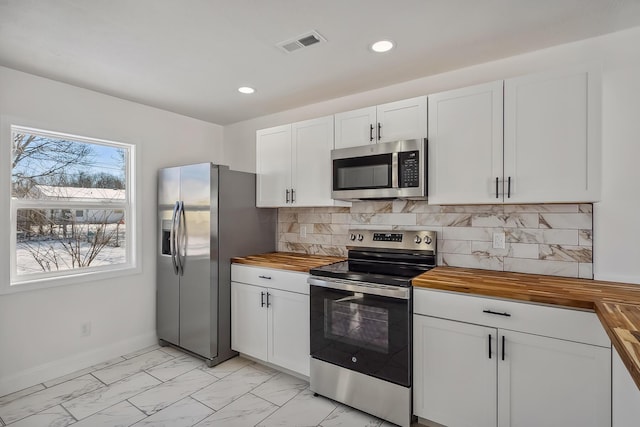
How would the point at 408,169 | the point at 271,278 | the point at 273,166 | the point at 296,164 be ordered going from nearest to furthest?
the point at 408,169
the point at 271,278
the point at 296,164
the point at 273,166

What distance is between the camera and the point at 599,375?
5.10 ft

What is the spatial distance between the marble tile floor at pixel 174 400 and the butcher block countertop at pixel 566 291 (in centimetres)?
105

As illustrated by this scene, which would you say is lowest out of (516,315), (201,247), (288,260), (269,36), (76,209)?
(516,315)

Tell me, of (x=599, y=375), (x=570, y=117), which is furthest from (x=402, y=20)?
(x=599, y=375)

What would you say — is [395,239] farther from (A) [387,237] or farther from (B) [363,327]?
(B) [363,327]

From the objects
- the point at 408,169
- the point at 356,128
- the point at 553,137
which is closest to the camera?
the point at 553,137

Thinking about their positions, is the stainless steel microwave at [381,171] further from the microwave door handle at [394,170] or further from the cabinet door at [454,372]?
the cabinet door at [454,372]

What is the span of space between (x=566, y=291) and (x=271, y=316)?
6.74 ft

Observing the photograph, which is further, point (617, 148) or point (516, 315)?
point (617, 148)

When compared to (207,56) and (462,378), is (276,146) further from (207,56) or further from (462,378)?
(462,378)

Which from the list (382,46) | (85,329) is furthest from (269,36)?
(85,329)

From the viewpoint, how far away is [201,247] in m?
2.95

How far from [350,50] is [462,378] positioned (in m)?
2.15

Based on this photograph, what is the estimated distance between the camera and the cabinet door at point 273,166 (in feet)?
10.1
